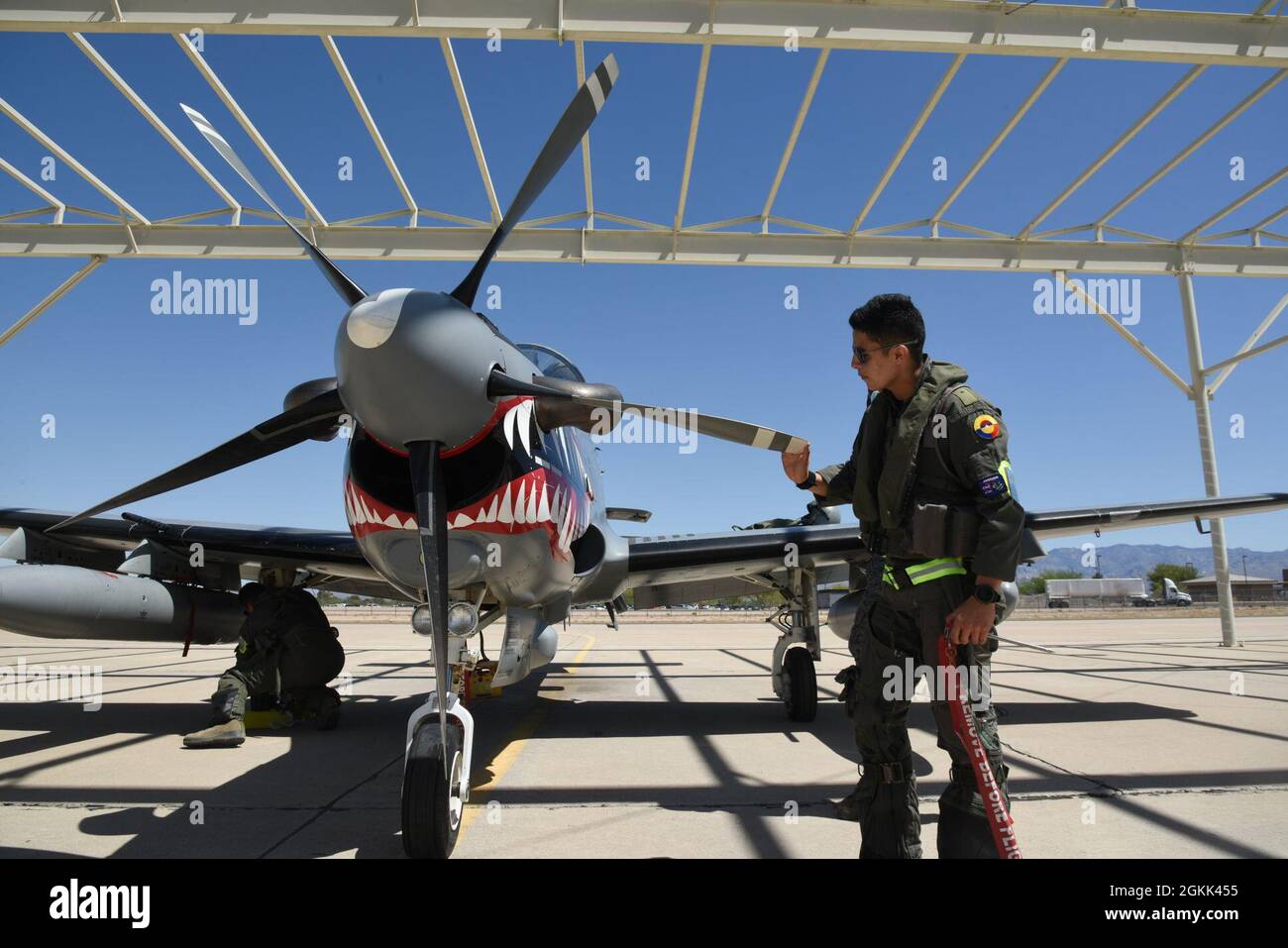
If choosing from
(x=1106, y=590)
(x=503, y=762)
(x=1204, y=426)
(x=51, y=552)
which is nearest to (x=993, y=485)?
(x=503, y=762)

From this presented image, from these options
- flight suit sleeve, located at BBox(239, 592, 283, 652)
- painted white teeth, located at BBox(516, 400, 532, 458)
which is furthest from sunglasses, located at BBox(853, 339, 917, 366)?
flight suit sleeve, located at BBox(239, 592, 283, 652)

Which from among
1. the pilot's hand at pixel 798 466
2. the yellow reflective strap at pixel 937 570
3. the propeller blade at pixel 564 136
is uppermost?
the propeller blade at pixel 564 136

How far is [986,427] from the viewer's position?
9.07 ft

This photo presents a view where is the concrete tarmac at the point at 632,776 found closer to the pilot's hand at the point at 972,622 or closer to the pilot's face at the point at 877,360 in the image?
the pilot's hand at the point at 972,622

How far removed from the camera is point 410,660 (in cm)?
1658

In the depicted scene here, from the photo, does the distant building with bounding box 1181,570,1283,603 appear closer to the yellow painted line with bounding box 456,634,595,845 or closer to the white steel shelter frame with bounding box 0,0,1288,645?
the white steel shelter frame with bounding box 0,0,1288,645

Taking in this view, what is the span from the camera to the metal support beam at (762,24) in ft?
19.6

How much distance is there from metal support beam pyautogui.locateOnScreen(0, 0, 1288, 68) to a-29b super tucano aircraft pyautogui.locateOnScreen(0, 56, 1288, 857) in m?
2.25

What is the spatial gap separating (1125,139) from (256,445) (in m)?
9.29

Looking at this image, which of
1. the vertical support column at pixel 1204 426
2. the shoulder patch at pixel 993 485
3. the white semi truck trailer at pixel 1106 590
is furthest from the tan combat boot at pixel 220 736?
the white semi truck trailer at pixel 1106 590

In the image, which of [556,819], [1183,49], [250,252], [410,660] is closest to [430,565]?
[556,819]

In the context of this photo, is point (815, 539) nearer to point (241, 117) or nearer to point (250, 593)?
point (250, 593)

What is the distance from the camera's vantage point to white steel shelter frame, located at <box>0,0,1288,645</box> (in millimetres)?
6113

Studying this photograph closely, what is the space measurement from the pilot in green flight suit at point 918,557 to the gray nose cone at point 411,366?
193 centimetres
